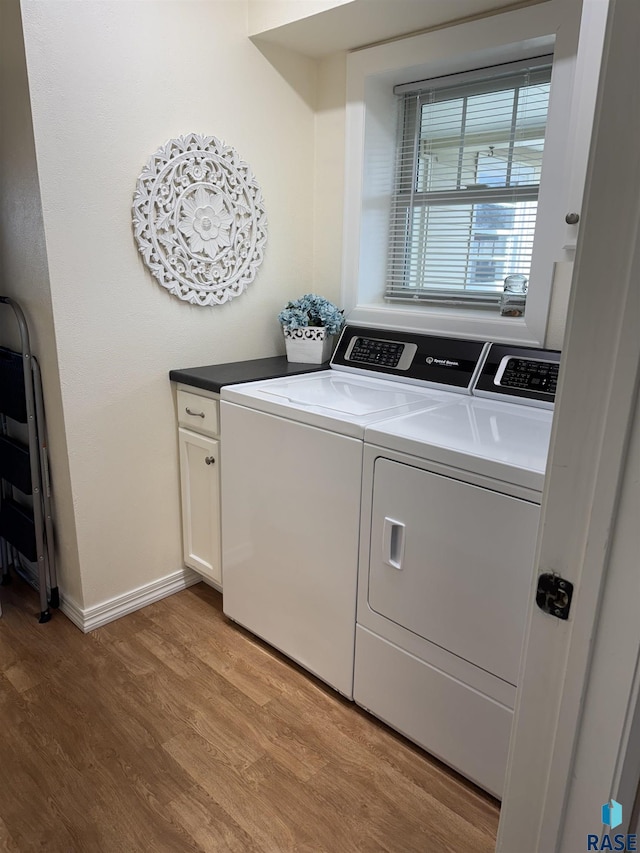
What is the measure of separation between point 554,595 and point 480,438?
2.68 feet

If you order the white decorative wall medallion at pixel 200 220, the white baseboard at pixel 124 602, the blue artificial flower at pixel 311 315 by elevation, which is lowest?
the white baseboard at pixel 124 602

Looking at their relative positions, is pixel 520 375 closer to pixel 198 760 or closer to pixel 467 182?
pixel 467 182

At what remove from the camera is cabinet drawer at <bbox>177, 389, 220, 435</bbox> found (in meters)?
2.13

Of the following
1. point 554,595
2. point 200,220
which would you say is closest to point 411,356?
point 200,220

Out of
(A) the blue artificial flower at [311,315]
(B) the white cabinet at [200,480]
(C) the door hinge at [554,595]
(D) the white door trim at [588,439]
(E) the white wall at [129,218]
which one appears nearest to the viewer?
(D) the white door trim at [588,439]

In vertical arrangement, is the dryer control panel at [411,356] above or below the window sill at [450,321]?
below

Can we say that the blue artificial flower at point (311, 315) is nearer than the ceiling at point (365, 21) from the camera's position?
No

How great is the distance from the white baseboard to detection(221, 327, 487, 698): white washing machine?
1.10 ft

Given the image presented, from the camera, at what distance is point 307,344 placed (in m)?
2.45

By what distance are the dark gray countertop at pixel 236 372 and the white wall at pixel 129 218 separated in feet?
0.19

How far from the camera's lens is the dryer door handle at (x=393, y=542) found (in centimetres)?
159

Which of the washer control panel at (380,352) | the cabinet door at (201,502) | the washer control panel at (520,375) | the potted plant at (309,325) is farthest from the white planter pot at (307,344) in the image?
the washer control panel at (520,375)

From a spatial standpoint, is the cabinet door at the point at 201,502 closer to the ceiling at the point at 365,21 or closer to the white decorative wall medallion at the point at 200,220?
the white decorative wall medallion at the point at 200,220

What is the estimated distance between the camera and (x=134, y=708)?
1.84 meters
